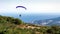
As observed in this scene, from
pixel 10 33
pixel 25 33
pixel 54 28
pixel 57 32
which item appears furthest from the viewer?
pixel 54 28

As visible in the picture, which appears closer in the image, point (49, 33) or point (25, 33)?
point (25, 33)

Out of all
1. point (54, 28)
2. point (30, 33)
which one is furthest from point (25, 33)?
point (54, 28)

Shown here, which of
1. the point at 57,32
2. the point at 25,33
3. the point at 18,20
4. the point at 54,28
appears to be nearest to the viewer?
the point at 25,33

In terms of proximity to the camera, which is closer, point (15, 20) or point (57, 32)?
point (57, 32)

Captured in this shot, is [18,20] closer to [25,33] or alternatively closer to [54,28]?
[54,28]

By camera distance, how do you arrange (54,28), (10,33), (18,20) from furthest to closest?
(18,20) < (54,28) < (10,33)

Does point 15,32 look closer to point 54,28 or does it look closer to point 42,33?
point 42,33

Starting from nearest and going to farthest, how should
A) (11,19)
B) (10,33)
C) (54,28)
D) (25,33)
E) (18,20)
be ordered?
(10,33) < (25,33) < (54,28) < (18,20) < (11,19)

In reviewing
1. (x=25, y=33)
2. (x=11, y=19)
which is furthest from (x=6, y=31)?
(x=11, y=19)
